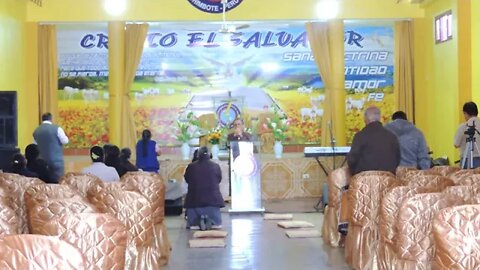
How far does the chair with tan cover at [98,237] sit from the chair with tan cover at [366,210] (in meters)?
3.38

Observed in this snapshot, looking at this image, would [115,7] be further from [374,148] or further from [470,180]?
[470,180]

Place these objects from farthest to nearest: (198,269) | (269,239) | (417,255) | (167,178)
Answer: (167,178), (269,239), (198,269), (417,255)

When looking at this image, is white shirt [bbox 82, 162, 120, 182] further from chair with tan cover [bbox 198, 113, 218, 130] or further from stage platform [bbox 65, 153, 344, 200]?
chair with tan cover [bbox 198, 113, 218, 130]

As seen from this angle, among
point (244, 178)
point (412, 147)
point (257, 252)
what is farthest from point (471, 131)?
point (244, 178)

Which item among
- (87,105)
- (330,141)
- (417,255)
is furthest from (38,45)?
(417,255)

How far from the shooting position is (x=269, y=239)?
8914mm

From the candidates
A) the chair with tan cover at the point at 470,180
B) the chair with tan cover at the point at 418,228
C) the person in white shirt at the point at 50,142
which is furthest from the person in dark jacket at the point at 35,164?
the chair with tan cover at the point at 418,228

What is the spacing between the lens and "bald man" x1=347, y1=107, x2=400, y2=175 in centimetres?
748

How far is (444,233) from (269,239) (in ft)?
18.0

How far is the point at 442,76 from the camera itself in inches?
511

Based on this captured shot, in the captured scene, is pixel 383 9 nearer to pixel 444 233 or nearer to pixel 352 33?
pixel 352 33

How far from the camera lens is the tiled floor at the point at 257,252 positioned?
7.35 meters

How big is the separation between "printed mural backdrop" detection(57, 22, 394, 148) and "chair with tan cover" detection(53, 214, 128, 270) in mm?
10642

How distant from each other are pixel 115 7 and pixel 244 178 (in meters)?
4.21
